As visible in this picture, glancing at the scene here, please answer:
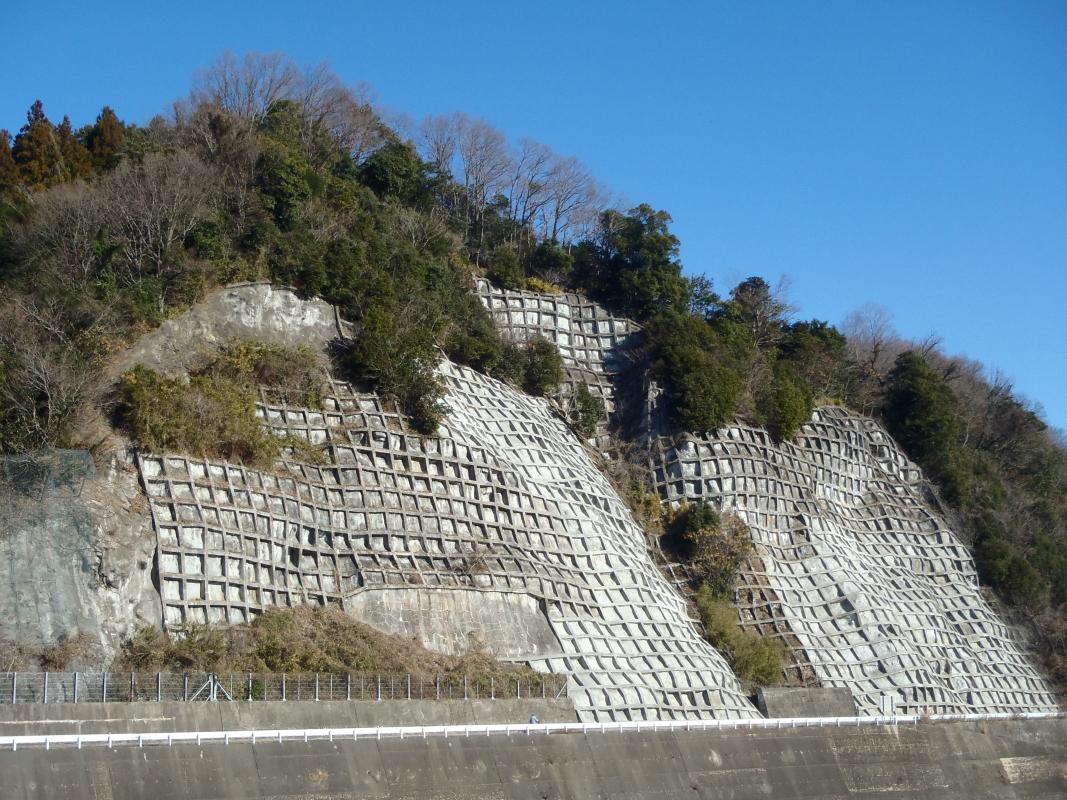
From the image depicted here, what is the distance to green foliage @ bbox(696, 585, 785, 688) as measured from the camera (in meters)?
39.0

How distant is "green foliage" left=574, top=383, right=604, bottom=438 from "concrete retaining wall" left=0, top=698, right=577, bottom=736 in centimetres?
1565

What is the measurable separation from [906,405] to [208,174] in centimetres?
2951

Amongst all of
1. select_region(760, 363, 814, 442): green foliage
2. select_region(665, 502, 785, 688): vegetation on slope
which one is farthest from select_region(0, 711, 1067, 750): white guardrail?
select_region(760, 363, 814, 442): green foliage

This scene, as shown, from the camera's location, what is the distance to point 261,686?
27484 mm

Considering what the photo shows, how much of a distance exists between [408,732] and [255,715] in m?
3.29

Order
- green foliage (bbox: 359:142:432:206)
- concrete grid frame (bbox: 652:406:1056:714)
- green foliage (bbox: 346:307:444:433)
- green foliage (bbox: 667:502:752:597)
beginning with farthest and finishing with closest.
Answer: green foliage (bbox: 359:142:432:206) → green foliage (bbox: 667:502:752:597) → concrete grid frame (bbox: 652:406:1056:714) → green foliage (bbox: 346:307:444:433)

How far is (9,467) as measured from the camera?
29.3 m

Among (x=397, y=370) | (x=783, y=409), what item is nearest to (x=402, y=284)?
(x=397, y=370)

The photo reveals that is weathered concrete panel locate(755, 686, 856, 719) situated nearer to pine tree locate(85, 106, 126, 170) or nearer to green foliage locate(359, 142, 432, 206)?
green foliage locate(359, 142, 432, 206)

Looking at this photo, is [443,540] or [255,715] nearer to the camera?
[255,715]

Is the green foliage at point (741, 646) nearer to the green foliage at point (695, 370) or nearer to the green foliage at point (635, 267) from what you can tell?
the green foliage at point (695, 370)

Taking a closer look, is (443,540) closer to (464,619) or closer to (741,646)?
(464,619)

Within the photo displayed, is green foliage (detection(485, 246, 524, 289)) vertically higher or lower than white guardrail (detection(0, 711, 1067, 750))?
higher

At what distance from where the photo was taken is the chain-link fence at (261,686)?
2412cm
